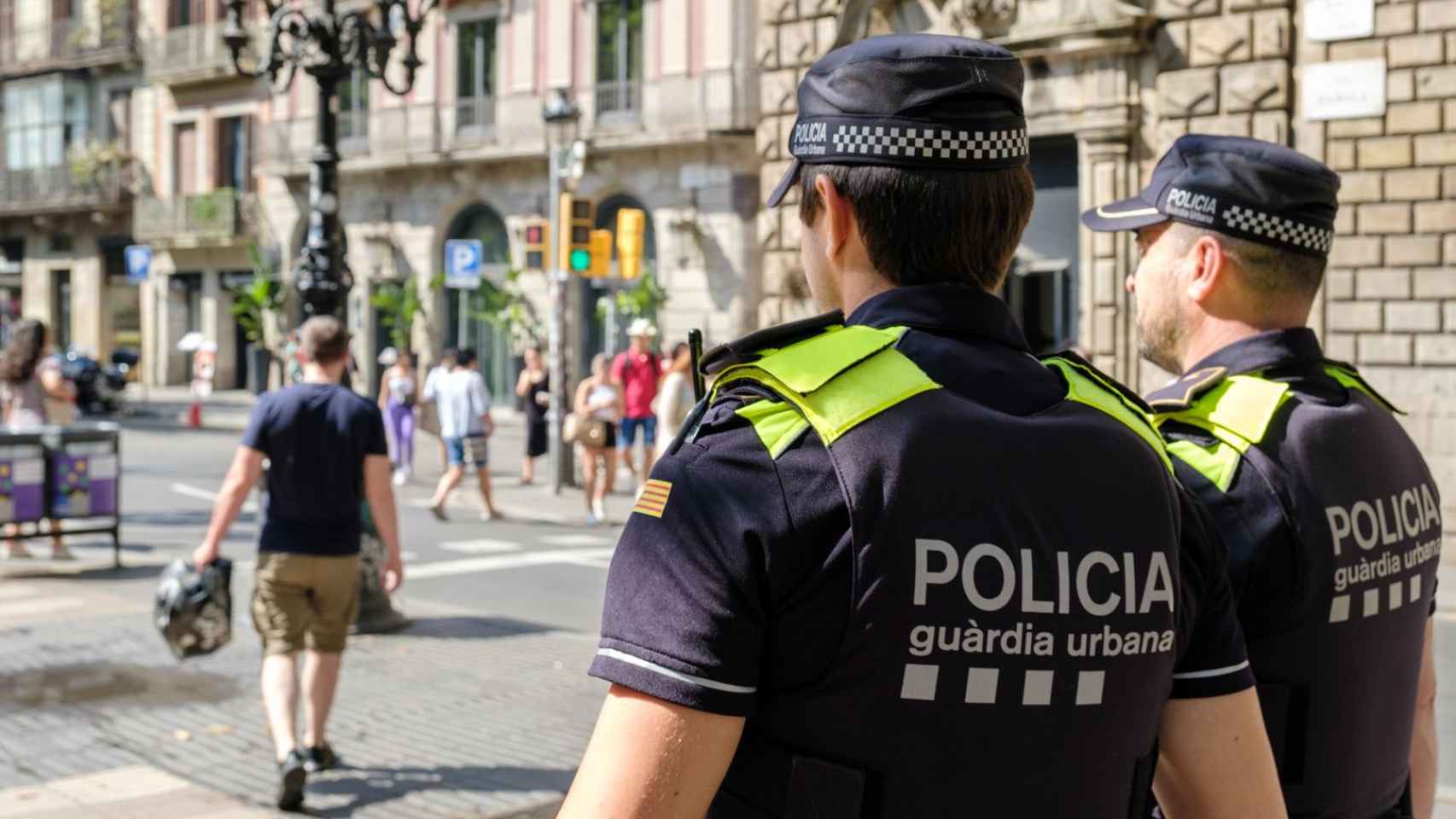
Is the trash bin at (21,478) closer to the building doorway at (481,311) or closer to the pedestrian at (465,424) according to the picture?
the pedestrian at (465,424)

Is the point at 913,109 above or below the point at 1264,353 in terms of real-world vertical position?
above

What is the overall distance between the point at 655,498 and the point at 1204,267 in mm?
1406

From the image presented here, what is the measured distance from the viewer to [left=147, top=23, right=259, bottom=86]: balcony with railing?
39344 mm

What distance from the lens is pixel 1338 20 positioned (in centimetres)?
1501

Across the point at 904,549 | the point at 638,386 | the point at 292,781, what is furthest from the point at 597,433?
the point at 904,549

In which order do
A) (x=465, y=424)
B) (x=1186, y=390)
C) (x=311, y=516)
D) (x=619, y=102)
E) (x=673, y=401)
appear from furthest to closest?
(x=619, y=102), (x=465, y=424), (x=673, y=401), (x=311, y=516), (x=1186, y=390)

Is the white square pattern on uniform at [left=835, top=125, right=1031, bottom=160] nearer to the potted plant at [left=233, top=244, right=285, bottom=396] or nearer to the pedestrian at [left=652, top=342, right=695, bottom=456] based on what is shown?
the pedestrian at [left=652, top=342, right=695, bottom=456]

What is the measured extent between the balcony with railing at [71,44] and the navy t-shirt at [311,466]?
4033 cm

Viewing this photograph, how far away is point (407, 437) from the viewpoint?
67.6ft

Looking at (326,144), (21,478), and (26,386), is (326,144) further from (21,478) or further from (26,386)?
(26,386)

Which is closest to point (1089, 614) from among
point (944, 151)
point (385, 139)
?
point (944, 151)

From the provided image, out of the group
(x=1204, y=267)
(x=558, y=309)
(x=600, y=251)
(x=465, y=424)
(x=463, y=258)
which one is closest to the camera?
(x=1204, y=267)

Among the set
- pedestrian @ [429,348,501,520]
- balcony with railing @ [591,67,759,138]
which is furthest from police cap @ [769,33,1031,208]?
balcony with railing @ [591,67,759,138]

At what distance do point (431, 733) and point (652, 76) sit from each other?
23978 millimetres
